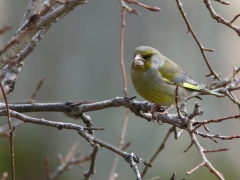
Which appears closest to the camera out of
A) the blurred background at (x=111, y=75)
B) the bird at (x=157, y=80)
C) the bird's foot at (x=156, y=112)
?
the bird's foot at (x=156, y=112)

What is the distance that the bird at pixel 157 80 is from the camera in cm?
291

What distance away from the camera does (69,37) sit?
209 inches

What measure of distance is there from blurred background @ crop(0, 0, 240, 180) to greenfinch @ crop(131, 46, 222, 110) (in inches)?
69.0

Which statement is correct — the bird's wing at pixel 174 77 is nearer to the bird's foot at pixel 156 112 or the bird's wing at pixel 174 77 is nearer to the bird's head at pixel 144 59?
the bird's head at pixel 144 59

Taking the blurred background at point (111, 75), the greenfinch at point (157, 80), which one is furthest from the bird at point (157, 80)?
the blurred background at point (111, 75)

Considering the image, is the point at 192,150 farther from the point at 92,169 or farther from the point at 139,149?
the point at 92,169

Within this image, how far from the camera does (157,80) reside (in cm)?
302

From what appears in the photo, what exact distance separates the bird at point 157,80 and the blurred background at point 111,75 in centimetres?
176

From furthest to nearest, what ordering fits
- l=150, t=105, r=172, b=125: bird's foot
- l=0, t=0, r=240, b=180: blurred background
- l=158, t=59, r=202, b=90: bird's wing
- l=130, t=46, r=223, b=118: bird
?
l=0, t=0, r=240, b=180: blurred background
l=158, t=59, r=202, b=90: bird's wing
l=130, t=46, r=223, b=118: bird
l=150, t=105, r=172, b=125: bird's foot

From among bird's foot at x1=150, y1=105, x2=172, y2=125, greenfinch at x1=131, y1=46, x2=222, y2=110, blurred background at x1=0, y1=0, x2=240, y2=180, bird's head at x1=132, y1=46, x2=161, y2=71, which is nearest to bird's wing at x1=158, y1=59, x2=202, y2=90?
greenfinch at x1=131, y1=46, x2=222, y2=110

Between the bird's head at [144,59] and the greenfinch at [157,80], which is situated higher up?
the bird's head at [144,59]

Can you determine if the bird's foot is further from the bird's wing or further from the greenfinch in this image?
the bird's wing

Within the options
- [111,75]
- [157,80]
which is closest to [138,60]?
[157,80]

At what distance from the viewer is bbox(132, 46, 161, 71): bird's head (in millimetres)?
3000
